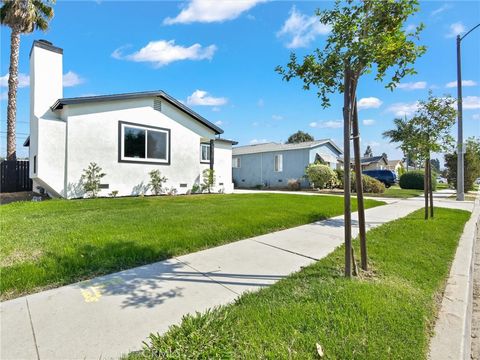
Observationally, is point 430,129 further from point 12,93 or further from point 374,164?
point 374,164

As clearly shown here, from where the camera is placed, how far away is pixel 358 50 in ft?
10.3

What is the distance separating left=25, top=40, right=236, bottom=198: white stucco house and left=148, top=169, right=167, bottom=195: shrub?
22cm

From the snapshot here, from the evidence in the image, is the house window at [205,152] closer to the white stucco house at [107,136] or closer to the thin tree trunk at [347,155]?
the white stucco house at [107,136]

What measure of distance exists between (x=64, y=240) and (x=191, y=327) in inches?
135

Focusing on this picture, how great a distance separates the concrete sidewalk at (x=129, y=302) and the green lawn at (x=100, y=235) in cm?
30

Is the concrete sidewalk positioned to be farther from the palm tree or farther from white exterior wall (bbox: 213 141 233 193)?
the palm tree

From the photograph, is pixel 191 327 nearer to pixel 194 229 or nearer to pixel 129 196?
pixel 194 229

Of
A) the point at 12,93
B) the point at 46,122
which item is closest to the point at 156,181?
the point at 46,122

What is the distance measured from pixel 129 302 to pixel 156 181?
10.0 meters

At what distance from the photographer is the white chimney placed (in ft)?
33.5

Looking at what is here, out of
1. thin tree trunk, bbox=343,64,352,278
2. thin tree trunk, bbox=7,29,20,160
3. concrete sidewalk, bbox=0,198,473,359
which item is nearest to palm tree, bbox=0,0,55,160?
thin tree trunk, bbox=7,29,20,160

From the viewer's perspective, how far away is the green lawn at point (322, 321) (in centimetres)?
217

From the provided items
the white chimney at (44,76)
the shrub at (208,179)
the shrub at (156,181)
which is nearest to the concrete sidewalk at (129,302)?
the shrub at (156,181)

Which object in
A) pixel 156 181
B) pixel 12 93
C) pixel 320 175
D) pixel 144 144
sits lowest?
pixel 156 181
